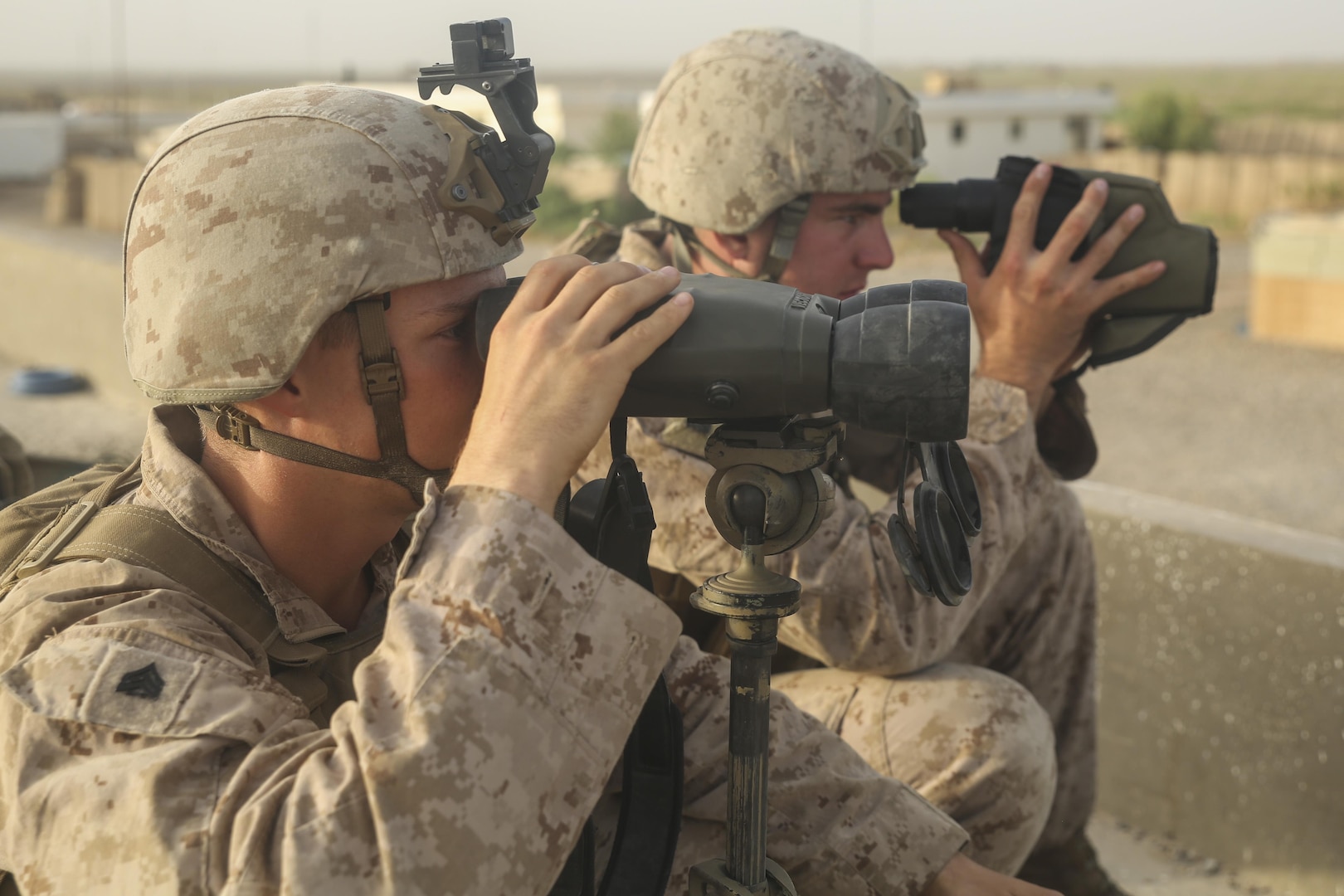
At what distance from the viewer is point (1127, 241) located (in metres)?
2.72

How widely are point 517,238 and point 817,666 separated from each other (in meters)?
1.35

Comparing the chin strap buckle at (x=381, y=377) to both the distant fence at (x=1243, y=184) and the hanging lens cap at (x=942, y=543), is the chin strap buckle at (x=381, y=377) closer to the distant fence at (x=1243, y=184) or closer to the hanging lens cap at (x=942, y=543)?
the hanging lens cap at (x=942, y=543)

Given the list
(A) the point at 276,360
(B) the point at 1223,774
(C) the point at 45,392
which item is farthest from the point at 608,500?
(C) the point at 45,392

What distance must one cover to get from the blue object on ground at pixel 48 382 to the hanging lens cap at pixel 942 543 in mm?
8615

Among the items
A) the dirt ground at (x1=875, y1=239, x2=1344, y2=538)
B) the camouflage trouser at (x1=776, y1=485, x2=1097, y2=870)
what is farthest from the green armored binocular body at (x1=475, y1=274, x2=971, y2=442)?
the dirt ground at (x1=875, y1=239, x2=1344, y2=538)

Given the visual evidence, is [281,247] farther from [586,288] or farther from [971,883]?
[971,883]

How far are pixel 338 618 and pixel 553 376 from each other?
28.1 inches

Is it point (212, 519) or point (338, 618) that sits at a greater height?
point (212, 519)

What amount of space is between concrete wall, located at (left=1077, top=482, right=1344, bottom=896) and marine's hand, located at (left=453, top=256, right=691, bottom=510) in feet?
7.37

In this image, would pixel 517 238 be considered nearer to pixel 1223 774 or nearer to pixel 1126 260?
pixel 1126 260

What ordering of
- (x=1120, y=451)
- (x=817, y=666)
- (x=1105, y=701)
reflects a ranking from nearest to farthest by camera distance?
(x=817, y=666)
(x=1105, y=701)
(x=1120, y=451)

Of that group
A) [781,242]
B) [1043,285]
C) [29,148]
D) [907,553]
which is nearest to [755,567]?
[907,553]

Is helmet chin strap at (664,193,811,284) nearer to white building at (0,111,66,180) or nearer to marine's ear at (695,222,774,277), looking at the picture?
marine's ear at (695,222,774,277)

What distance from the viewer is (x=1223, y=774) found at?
3.30 m
